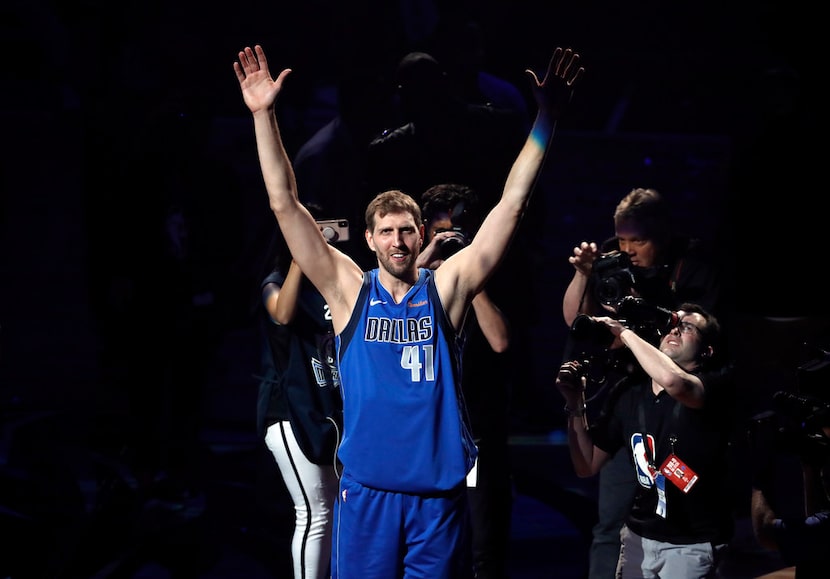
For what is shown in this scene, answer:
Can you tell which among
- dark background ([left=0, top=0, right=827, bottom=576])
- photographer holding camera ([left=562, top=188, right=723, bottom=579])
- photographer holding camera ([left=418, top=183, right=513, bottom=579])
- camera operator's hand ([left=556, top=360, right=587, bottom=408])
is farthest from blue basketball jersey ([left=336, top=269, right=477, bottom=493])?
dark background ([left=0, top=0, right=827, bottom=576])

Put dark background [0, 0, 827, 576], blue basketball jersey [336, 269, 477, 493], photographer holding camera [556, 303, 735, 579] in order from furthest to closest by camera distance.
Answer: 1. dark background [0, 0, 827, 576]
2. photographer holding camera [556, 303, 735, 579]
3. blue basketball jersey [336, 269, 477, 493]

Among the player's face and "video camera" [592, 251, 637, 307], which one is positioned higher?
the player's face

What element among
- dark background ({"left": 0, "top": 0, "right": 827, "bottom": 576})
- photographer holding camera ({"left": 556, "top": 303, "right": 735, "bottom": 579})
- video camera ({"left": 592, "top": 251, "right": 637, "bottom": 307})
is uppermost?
dark background ({"left": 0, "top": 0, "right": 827, "bottom": 576})

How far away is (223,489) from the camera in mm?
6668

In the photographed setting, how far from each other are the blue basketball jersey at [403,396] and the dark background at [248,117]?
4.21 meters

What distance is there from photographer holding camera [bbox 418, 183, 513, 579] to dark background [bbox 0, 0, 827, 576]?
3314mm

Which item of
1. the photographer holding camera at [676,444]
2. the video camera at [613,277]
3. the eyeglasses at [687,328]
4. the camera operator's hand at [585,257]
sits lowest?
the photographer holding camera at [676,444]

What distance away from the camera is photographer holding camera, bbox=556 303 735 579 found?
371cm

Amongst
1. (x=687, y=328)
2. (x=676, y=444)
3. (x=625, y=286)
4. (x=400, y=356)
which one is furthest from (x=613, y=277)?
(x=400, y=356)

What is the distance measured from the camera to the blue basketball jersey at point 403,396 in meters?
3.37

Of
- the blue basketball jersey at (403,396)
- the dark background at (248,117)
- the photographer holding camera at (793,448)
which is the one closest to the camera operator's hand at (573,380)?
the blue basketball jersey at (403,396)

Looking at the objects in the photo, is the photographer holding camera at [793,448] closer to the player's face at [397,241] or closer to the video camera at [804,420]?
the video camera at [804,420]

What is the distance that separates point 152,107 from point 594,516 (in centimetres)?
448

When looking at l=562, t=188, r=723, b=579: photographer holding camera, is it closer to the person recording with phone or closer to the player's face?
the person recording with phone
